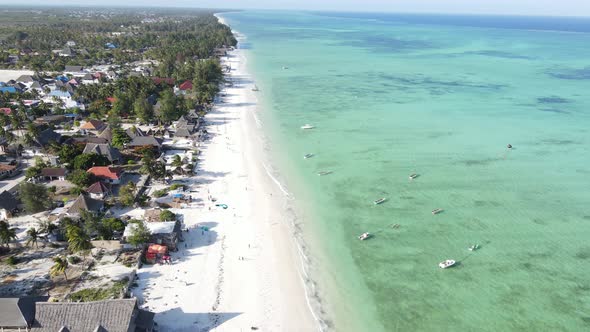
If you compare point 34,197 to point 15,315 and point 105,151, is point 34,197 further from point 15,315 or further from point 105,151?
point 15,315

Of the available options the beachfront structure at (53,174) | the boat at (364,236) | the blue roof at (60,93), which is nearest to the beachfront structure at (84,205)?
the beachfront structure at (53,174)

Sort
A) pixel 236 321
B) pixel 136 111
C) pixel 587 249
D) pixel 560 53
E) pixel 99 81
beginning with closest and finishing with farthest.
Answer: pixel 236 321 < pixel 587 249 < pixel 136 111 < pixel 99 81 < pixel 560 53

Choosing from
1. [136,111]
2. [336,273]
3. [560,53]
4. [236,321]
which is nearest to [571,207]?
[336,273]

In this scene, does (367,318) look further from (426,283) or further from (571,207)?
(571,207)

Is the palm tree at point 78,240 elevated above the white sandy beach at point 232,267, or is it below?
above

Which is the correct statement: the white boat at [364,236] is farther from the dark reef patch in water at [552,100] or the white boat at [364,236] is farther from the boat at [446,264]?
the dark reef patch in water at [552,100]

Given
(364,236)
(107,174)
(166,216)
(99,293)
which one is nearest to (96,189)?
(107,174)

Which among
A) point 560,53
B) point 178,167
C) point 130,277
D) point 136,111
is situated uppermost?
point 560,53

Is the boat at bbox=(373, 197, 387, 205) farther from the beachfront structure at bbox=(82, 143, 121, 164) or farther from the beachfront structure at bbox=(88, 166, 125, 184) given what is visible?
the beachfront structure at bbox=(82, 143, 121, 164)
